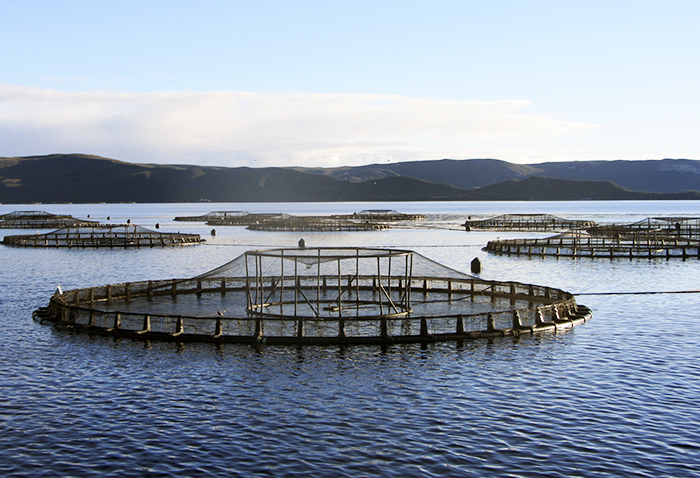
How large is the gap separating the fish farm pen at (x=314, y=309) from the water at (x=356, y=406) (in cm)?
98

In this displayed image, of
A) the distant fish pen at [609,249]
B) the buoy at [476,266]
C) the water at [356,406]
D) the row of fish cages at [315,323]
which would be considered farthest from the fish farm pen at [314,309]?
the distant fish pen at [609,249]

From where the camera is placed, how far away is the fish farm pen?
31734 mm

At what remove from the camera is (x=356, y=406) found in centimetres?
2248

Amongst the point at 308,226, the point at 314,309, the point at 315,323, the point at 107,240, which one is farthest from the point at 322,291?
the point at 308,226

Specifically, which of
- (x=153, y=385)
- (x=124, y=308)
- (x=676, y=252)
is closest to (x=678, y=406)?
(x=153, y=385)

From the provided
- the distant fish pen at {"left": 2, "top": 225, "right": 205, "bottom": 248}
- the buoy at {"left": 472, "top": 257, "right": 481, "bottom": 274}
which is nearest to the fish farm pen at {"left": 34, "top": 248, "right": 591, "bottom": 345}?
the buoy at {"left": 472, "top": 257, "right": 481, "bottom": 274}

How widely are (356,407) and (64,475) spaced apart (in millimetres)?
8890

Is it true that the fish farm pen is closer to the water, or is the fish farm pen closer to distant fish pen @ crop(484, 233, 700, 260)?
the water

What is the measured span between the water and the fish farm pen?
983mm

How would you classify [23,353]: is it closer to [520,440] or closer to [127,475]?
[127,475]

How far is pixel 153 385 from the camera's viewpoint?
81.9 ft

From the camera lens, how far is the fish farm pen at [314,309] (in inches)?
1249

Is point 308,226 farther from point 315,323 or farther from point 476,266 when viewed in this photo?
point 315,323

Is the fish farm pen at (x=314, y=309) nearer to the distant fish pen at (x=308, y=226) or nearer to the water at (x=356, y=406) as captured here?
the water at (x=356, y=406)
